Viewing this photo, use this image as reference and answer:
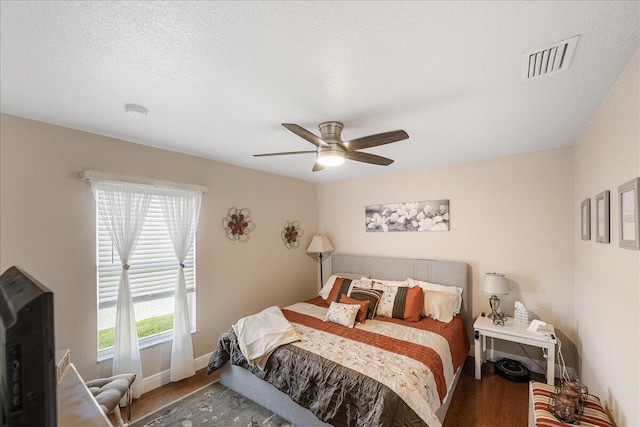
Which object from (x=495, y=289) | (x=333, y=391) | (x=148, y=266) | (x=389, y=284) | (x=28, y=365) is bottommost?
(x=333, y=391)

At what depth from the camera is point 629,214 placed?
1.36 meters

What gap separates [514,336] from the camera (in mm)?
2549

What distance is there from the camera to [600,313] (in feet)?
6.21

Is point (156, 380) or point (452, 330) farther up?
point (452, 330)

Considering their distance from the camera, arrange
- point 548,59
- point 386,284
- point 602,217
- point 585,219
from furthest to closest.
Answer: point 386,284 → point 585,219 → point 602,217 → point 548,59

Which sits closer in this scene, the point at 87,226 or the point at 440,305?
the point at 87,226

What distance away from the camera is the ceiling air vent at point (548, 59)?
1231mm

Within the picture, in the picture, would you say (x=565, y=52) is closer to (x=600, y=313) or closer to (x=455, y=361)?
(x=600, y=313)

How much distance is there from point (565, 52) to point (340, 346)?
237 cm

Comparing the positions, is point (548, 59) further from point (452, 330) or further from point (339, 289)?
point (339, 289)

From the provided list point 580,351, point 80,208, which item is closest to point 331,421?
point 580,351

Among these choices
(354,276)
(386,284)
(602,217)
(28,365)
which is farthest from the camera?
(354,276)

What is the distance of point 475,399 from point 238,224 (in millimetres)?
3086

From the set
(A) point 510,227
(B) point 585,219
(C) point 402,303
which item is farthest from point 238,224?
(B) point 585,219
